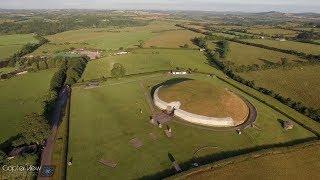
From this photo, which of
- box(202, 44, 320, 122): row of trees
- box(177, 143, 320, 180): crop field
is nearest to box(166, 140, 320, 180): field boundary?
box(177, 143, 320, 180): crop field

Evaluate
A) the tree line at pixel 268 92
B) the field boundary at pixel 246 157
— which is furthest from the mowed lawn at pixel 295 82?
the field boundary at pixel 246 157

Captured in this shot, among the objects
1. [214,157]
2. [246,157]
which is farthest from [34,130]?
[246,157]

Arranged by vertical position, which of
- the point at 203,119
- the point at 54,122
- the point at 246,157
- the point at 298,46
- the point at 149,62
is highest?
the point at 203,119

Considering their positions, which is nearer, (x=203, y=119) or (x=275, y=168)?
(x=275, y=168)

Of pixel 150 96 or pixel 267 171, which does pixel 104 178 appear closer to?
pixel 267 171

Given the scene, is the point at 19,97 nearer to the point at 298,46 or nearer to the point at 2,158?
the point at 2,158

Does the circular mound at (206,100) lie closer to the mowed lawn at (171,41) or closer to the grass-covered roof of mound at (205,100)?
the grass-covered roof of mound at (205,100)
